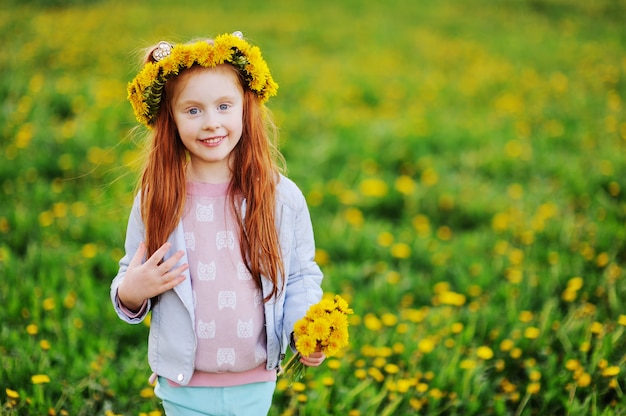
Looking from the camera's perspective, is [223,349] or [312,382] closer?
[223,349]

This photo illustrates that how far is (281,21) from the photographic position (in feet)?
30.1

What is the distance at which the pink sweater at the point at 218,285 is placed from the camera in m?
1.57

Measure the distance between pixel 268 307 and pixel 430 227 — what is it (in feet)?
7.96

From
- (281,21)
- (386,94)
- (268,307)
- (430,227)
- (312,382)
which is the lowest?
(312,382)

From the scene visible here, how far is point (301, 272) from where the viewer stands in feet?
5.61

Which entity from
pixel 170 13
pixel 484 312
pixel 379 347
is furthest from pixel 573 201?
pixel 170 13

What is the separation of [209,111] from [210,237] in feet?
1.07

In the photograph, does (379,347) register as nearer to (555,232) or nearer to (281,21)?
(555,232)

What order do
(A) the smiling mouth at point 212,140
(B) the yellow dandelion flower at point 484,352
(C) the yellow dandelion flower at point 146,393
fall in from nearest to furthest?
(A) the smiling mouth at point 212,140
(C) the yellow dandelion flower at point 146,393
(B) the yellow dandelion flower at point 484,352

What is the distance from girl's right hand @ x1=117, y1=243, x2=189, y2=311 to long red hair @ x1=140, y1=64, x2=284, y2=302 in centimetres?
7

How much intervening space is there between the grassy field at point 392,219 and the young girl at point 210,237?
29cm

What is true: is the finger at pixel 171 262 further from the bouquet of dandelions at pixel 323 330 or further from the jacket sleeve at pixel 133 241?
the bouquet of dandelions at pixel 323 330

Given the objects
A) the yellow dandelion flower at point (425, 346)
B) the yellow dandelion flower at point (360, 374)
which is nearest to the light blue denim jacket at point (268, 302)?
the yellow dandelion flower at point (360, 374)

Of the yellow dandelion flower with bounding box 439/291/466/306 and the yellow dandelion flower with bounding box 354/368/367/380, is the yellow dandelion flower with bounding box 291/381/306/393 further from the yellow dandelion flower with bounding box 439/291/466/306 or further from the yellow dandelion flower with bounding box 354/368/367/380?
the yellow dandelion flower with bounding box 439/291/466/306
